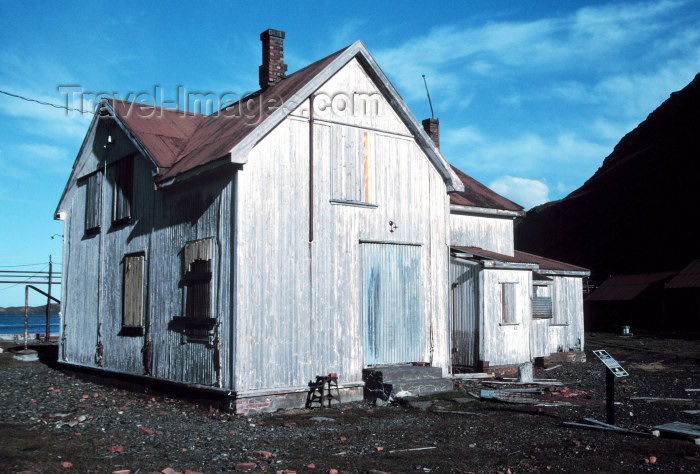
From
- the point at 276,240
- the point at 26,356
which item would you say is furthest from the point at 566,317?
the point at 26,356

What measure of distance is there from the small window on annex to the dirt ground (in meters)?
1.56

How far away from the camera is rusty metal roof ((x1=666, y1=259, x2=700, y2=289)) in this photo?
1615 inches

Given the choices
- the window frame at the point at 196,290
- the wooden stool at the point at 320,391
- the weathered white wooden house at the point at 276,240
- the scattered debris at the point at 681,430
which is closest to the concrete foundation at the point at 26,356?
the weathered white wooden house at the point at 276,240

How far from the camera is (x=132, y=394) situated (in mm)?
15555

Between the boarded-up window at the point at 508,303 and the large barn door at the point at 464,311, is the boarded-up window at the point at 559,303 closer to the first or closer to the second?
the boarded-up window at the point at 508,303

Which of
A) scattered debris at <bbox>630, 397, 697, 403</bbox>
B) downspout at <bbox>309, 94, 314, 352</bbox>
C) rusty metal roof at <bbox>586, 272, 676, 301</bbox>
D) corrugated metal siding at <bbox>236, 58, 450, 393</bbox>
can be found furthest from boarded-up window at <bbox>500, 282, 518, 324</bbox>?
rusty metal roof at <bbox>586, 272, 676, 301</bbox>

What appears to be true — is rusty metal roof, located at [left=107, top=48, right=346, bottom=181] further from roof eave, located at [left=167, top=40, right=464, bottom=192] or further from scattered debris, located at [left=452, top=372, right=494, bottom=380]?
scattered debris, located at [left=452, top=372, right=494, bottom=380]

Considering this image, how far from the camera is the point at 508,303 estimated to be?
19266mm

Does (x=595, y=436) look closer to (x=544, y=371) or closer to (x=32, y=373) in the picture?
(x=544, y=371)

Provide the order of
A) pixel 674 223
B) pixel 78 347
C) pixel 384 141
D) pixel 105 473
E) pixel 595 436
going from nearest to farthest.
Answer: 1. pixel 105 473
2. pixel 595 436
3. pixel 384 141
4. pixel 78 347
5. pixel 674 223

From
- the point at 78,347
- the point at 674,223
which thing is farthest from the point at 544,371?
the point at 674,223

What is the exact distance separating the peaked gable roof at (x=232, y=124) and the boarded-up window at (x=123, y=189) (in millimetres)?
→ 1174

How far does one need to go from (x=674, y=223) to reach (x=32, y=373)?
6497cm

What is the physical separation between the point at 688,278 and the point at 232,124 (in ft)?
117
